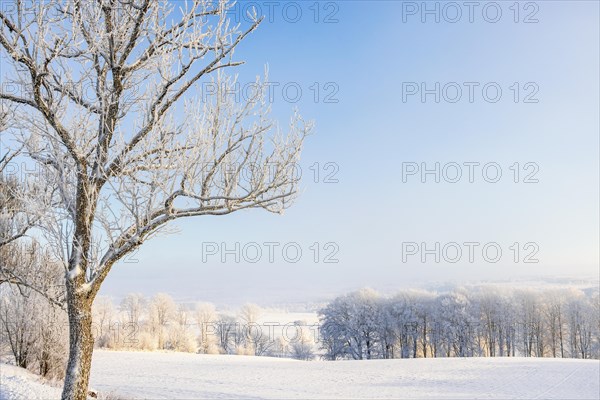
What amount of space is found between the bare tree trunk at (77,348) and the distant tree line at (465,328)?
44.5 metres

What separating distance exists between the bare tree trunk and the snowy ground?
9.48m

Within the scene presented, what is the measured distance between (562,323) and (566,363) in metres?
21.1

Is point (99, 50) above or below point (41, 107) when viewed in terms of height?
above

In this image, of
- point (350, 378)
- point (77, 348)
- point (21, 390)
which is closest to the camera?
point (77, 348)

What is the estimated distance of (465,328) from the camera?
48.9 meters

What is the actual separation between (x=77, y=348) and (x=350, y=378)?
2164 cm

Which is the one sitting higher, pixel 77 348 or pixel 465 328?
pixel 77 348

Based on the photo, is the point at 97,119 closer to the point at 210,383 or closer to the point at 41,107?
the point at 41,107

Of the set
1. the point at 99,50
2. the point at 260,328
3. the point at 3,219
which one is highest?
the point at 99,50

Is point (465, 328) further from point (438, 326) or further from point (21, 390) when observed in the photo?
point (21, 390)

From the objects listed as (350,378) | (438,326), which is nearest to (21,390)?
(350,378)

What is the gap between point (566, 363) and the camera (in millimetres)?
31000

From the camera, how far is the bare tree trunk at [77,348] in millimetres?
6613

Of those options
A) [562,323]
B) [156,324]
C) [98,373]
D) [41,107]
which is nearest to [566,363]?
[562,323]
